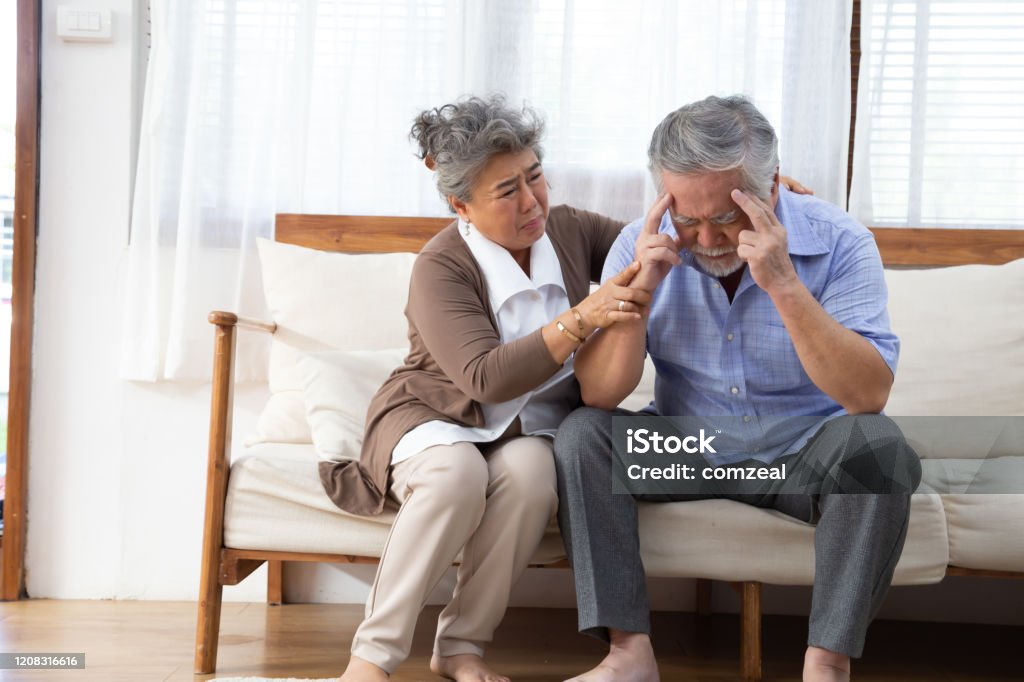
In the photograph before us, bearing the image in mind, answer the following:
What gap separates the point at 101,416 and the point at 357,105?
1.07m

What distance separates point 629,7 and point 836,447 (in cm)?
142

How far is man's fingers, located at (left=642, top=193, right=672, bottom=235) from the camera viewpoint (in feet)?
5.09

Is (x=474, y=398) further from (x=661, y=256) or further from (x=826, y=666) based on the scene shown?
(x=826, y=666)

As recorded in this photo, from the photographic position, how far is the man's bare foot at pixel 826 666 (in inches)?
56.2

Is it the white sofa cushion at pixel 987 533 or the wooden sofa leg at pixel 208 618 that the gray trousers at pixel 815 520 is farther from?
the wooden sofa leg at pixel 208 618

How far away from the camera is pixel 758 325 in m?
1.67

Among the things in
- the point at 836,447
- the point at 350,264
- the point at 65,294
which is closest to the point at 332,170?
the point at 350,264

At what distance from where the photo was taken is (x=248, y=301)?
248 cm

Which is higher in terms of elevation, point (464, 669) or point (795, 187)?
point (795, 187)

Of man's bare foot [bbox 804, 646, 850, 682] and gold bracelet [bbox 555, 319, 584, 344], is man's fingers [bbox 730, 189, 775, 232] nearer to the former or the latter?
gold bracelet [bbox 555, 319, 584, 344]

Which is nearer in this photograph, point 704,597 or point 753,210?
point 753,210

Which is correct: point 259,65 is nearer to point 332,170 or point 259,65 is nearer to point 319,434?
point 332,170

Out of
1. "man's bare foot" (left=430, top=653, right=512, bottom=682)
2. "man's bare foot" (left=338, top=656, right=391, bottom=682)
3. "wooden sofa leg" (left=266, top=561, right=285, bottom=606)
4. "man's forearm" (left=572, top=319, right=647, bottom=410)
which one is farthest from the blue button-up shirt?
"wooden sofa leg" (left=266, top=561, right=285, bottom=606)

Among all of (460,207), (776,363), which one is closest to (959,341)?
(776,363)
